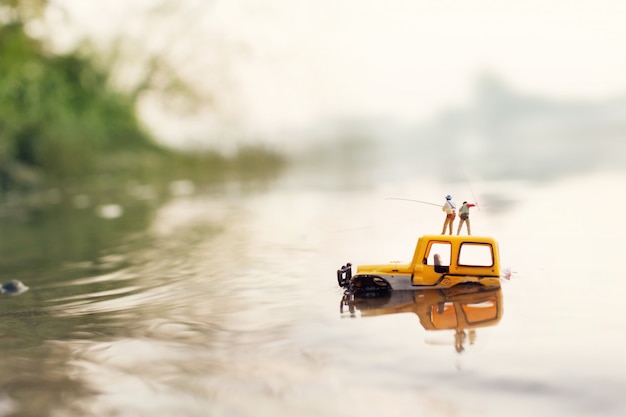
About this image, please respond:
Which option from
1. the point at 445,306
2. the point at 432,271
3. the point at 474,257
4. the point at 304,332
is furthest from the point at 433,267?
the point at 304,332

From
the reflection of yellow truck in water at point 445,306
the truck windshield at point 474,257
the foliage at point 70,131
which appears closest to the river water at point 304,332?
the reflection of yellow truck in water at point 445,306

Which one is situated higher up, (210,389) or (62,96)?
A: (62,96)

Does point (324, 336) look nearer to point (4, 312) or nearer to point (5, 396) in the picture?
point (5, 396)

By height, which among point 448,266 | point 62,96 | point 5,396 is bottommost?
point 5,396

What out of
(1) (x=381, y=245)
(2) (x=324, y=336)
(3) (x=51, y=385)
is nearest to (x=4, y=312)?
(3) (x=51, y=385)

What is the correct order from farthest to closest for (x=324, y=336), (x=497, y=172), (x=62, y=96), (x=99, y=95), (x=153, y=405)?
1. (x=99, y=95)
2. (x=62, y=96)
3. (x=497, y=172)
4. (x=324, y=336)
5. (x=153, y=405)

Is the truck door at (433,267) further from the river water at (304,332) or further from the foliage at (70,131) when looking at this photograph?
the foliage at (70,131)

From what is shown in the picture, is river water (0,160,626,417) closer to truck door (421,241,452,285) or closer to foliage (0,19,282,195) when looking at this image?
truck door (421,241,452,285)
